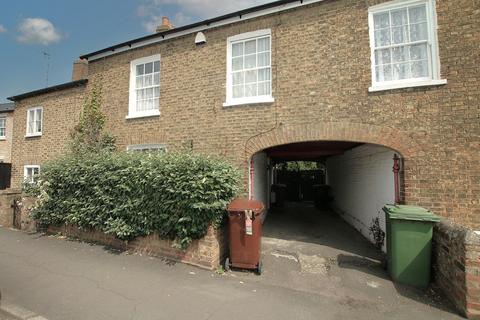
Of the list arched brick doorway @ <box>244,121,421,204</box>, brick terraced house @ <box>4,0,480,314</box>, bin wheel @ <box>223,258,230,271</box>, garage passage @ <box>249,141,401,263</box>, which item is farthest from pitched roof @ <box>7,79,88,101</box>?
bin wheel @ <box>223,258,230,271</box>

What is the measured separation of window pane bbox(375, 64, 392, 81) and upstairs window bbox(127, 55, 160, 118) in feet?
21.6

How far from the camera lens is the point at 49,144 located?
1247 centimetres

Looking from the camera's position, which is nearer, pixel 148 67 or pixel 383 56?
pixel 383 56

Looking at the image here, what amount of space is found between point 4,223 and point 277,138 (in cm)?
971

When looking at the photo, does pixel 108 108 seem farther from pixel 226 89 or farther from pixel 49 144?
pixel 226 89

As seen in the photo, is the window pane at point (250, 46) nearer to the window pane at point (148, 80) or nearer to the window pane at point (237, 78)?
the window pane at point (237, 78)

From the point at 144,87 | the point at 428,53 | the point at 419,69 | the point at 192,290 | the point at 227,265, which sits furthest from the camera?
the point at 144,87

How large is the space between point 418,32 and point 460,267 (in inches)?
206

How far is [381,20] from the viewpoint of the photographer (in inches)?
274

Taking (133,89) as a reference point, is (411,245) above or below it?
below

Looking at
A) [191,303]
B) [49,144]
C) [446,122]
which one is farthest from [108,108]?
[446,122]

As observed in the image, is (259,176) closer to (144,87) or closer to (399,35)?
(144,87)

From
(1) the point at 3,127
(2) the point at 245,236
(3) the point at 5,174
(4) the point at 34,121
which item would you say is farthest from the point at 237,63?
(1) the point at 3,127

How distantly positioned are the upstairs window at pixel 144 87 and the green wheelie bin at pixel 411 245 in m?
7.60
